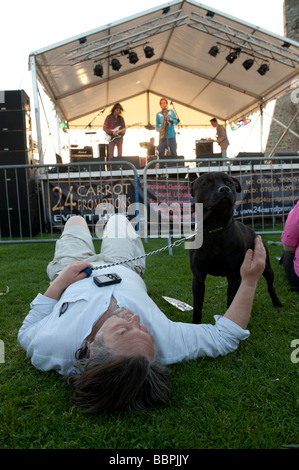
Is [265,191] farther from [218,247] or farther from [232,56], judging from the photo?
[218,247]

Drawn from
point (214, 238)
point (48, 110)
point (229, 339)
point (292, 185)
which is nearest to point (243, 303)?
point (229, 339)

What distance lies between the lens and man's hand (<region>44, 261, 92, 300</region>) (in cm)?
220

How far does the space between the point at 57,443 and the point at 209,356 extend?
3.35ft

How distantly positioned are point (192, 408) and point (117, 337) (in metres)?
0.52

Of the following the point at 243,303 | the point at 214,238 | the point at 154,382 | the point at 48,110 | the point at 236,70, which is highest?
the point at 236,70

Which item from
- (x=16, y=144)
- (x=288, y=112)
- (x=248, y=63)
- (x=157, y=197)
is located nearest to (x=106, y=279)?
(x=157, y=197)

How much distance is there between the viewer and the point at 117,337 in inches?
63.5

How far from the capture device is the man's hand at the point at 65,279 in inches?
86.7

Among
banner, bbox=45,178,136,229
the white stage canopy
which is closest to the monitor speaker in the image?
the white stage canopy

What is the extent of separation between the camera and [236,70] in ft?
40.1

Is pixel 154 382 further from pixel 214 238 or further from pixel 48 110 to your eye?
pixel 48 110

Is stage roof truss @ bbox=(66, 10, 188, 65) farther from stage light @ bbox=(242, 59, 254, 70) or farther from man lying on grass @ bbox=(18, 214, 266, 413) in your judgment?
man lying on grass @ bbox=(18, 214, 266, 413)

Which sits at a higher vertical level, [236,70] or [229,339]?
[236,70]

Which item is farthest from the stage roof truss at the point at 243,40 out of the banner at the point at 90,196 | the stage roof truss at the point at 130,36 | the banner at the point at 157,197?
the banner at the point at 90,196
